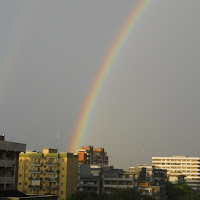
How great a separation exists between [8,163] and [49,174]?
52502mm

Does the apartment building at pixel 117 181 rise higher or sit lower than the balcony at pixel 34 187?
higher

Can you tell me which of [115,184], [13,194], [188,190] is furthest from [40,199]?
[188,190]

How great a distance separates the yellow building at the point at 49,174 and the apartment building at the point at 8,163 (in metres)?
48.3

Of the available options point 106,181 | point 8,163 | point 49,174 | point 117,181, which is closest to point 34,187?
point 49,174

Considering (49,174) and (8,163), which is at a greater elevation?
(8,163)

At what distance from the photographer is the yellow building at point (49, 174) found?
3930 inches

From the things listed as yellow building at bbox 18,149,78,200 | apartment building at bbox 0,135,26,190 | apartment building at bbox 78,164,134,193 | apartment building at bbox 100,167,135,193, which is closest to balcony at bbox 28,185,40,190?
yellow building at bbox 18,149,78,200

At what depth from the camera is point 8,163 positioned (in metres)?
51.0

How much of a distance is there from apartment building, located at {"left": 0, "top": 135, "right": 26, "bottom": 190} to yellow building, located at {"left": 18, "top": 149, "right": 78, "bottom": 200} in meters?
48.3

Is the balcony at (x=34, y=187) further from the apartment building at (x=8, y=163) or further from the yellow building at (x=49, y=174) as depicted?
the apartment building at (x=8, y=163)

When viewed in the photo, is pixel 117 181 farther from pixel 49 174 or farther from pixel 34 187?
pixel 34 187

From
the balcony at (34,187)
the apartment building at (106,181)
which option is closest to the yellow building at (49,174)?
the balcony at (34,187)

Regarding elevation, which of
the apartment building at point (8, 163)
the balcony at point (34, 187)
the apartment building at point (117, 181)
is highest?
the apartment building at point (8, 163)

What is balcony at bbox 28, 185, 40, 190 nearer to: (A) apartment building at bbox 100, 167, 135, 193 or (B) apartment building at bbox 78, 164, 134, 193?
(B) apartment building at bbox 78, 164, 134, 193
